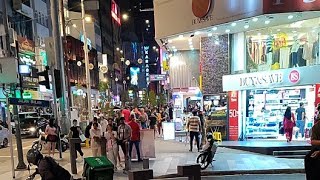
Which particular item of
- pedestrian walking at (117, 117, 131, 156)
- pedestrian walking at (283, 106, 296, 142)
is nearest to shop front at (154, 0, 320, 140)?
pedestrian walking at (283, 106, 296, 142)

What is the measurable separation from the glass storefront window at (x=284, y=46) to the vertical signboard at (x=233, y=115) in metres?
1.55

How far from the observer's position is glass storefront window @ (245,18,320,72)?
16.8m

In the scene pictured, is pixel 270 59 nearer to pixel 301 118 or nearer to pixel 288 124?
pixel 301 118

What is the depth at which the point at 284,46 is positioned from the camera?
17.7 meters

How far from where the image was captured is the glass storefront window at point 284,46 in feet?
55.2

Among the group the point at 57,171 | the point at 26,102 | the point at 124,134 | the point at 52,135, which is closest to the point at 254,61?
the point at 124,134

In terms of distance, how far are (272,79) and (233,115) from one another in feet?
9.04

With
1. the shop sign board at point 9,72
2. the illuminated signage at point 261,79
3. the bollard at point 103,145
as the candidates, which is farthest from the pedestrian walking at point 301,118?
the shop sign board at point 9,72

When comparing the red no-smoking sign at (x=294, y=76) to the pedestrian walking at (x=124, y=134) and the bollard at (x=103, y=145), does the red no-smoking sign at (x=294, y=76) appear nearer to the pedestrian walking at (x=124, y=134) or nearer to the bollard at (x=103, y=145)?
the pedestrian walking at (x=124, y=134)

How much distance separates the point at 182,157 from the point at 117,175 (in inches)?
140

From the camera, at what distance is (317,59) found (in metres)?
16.6

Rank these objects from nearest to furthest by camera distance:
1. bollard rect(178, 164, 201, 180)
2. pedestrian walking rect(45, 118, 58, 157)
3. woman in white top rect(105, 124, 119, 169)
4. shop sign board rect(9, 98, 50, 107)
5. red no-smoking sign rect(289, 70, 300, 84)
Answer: bollard rect(178, 164, 201, 180)
shop sign board rect(9, 98, 50, 107)
woman in white top rect(105, 124, 119, 169)
pedestrian walking rect(45, 118, 58, 157)
red no-smoking sign rect(289, 70, 300, 84)

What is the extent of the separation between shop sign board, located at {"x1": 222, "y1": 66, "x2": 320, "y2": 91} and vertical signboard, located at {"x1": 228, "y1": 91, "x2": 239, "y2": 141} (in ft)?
1.35

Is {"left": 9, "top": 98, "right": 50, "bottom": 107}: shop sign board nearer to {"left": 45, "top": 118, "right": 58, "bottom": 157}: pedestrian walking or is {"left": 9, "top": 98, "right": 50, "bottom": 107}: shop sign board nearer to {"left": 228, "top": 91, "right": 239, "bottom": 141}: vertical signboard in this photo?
{"left": 45, "top": 118, "right": 58, "bottom": 157}: pedestrian walking
